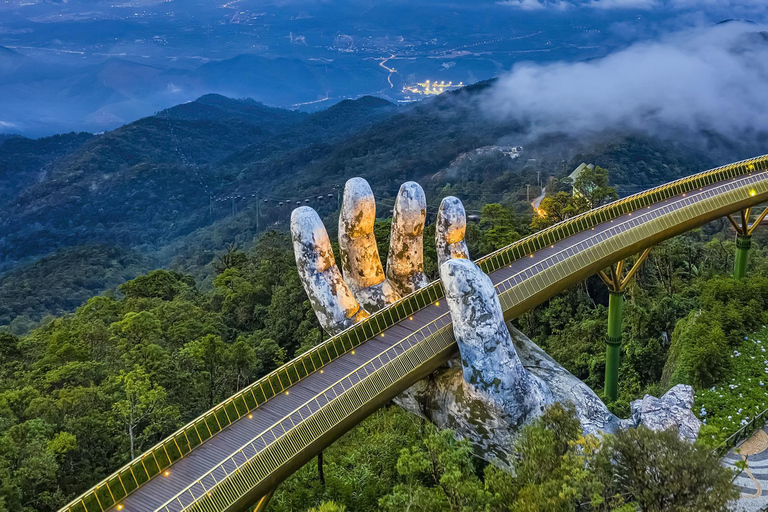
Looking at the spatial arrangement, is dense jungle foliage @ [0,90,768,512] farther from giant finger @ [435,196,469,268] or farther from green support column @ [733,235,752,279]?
giant finger @ [435,196,469,268]

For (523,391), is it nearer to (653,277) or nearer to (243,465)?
(243,465)

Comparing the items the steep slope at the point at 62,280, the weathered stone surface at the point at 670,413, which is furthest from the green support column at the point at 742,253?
the steep slope at the point at 62,280

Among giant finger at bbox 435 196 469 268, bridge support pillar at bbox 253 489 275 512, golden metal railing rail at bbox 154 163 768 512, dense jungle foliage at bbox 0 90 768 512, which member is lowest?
dense jungle foliage at bbox 0 90 768 512

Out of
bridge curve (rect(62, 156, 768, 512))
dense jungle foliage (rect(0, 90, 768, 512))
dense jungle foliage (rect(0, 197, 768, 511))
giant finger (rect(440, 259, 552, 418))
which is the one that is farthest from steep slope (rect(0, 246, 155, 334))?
giant finger (rect(440, 259, 552, 418))

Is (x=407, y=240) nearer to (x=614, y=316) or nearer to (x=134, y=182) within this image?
(x=614, y=316)

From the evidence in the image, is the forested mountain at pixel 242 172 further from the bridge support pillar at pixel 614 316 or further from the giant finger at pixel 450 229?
the giant finger at pixel 450 229
